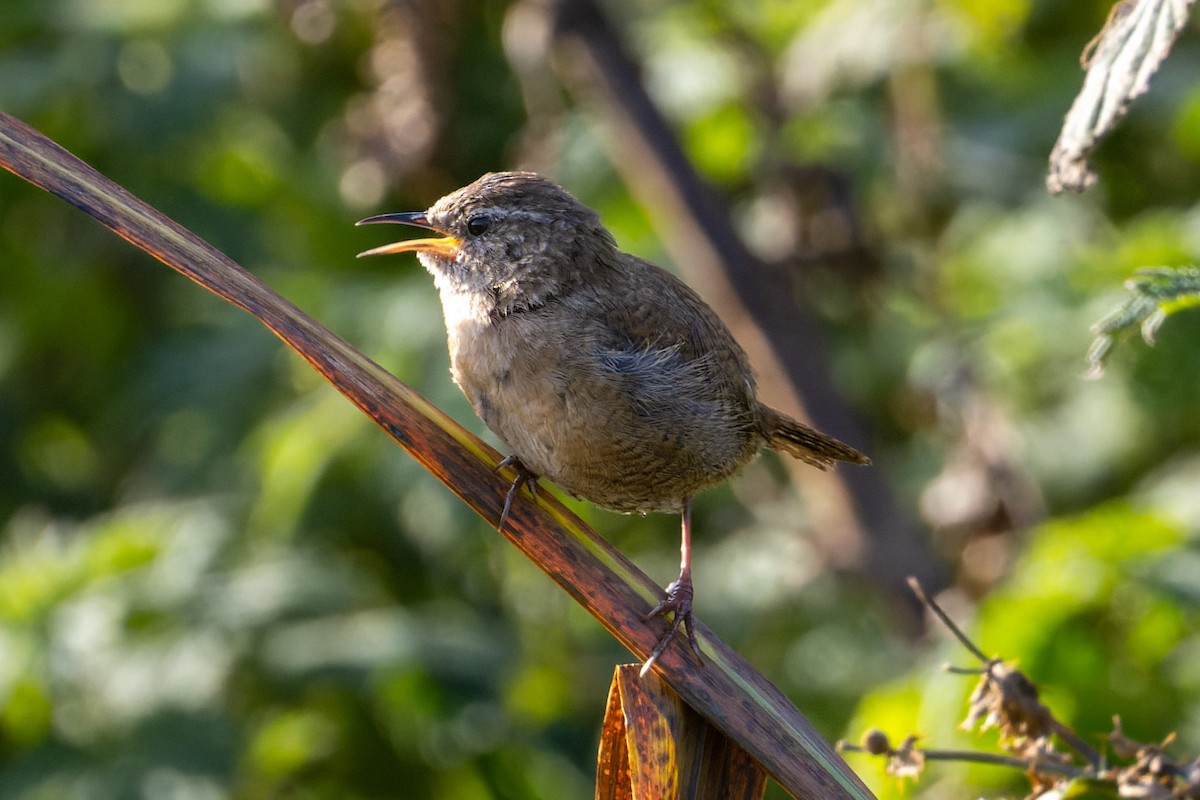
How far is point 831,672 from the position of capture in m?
4.88

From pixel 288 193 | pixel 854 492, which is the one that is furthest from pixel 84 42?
pixel 854 492

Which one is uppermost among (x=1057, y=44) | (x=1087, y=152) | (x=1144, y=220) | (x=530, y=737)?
(x=1057, y=44)

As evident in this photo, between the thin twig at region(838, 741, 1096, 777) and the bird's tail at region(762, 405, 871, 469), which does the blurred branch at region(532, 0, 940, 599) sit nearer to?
the bird's tail at region(762, 405, 871, 469)

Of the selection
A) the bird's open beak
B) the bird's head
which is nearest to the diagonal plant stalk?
the bird's head

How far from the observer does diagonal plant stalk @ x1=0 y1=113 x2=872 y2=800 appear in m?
2.13

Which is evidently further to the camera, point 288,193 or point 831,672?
point 288,193

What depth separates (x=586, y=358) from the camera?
9.64ft

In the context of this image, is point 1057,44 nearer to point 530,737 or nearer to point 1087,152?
point 530,737

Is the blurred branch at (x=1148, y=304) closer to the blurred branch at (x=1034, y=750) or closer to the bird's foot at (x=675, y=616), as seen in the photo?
the blurred branch at (x=1034, y=750)

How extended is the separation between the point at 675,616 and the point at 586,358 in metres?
0.65

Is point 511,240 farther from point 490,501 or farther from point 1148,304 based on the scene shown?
point 1148,304

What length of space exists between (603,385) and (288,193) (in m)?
3.66

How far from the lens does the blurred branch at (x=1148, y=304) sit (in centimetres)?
201

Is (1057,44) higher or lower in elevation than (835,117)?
higher
